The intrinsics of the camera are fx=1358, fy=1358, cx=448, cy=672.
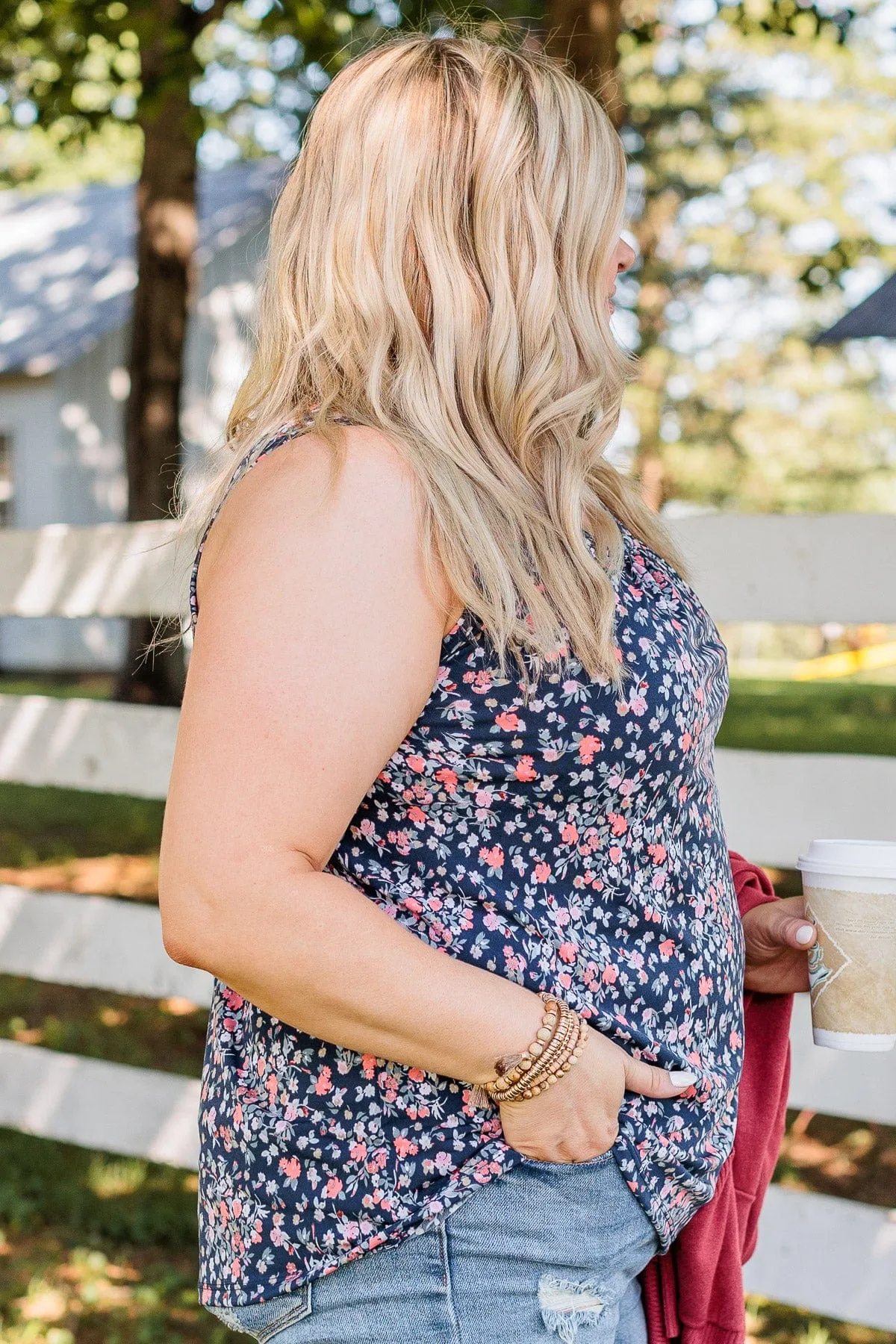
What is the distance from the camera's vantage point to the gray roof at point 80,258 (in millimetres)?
17547

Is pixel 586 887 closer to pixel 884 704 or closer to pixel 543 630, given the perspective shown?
pixel 543 630

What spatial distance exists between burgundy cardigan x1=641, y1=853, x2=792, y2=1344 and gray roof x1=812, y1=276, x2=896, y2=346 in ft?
3.92

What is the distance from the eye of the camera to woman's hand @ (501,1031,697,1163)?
1.38 m

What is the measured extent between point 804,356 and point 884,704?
16.7 m

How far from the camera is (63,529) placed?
11.9ft

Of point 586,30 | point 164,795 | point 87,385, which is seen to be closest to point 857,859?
point 164,795

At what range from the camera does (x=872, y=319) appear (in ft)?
8.39

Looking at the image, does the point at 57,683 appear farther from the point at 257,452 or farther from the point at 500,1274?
Answer: the point at 500,1274

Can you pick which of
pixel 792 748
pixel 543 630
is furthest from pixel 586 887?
pixel 792 748

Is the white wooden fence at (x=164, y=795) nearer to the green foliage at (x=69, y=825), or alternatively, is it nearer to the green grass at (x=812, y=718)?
the green foliage at (x=69, y=825)

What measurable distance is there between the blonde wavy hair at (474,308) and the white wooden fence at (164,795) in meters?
0.94

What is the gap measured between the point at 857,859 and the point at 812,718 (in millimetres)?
12901

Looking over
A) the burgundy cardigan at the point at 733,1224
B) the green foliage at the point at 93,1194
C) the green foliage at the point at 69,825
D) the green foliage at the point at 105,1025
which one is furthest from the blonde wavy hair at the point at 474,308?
the green foliage at the point at 69,825

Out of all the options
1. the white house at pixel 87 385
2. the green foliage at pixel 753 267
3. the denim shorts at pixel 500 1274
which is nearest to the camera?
the denim shorts at pixel 500 1274
